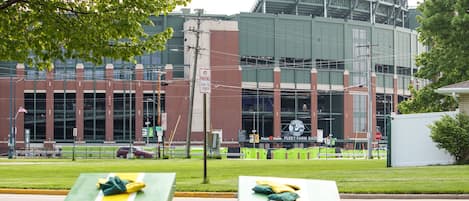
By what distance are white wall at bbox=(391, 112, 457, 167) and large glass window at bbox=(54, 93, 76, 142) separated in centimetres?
5820

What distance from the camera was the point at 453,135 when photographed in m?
28.2

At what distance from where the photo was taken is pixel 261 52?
85.9 metres

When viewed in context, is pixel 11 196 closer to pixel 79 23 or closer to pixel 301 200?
pixel 79 23

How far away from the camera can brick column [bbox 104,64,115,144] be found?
8178 cm

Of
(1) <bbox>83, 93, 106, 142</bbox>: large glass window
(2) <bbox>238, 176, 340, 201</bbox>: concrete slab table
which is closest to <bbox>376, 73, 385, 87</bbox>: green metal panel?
(1) <bbox>83, 93, 106, 142</bbox>: large glass window

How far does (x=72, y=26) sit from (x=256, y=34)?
7184 centimetres

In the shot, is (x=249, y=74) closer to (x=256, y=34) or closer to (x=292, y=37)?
(x=256, y=34)

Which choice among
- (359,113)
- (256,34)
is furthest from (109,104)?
(359,113)

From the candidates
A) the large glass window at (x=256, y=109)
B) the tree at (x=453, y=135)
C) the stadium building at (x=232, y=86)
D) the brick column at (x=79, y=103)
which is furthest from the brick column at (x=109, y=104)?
the tree at (x=453, y=135)

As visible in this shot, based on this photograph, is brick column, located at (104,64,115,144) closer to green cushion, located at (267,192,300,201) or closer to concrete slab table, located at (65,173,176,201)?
concrete slab table, located at (65,173,176,201)

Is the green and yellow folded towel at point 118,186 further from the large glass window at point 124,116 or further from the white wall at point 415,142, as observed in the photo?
the large glass window at point 124,116

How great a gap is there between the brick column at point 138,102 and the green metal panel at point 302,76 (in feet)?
63.4

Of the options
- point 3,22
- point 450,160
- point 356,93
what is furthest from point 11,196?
point 356,93

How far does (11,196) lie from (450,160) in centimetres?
1830
